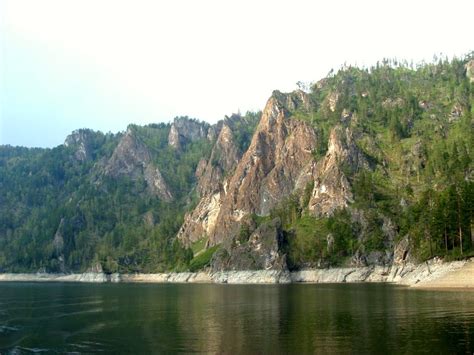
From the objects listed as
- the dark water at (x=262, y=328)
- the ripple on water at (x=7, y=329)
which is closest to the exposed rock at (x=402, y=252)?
the dark water at (x=262, y=328)

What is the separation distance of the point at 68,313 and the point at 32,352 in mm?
38654

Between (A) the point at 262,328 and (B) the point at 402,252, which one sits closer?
(A) the point at 262,328

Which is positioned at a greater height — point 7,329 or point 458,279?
point 458,279

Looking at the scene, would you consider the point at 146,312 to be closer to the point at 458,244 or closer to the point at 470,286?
the point at 470,286

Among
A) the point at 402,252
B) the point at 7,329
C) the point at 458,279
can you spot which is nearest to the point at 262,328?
the point at 7,329

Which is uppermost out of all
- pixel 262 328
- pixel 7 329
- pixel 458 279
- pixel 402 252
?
pixel 402 252

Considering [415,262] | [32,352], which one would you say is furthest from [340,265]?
[32,352]

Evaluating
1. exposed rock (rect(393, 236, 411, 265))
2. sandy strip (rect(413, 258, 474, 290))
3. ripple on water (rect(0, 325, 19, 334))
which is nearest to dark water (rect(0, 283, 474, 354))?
ripple on water (rect(0, 325, 19, 334))

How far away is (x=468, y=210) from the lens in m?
127

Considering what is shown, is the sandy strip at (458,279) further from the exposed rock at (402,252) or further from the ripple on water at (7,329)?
the ripple on water at (7,329)

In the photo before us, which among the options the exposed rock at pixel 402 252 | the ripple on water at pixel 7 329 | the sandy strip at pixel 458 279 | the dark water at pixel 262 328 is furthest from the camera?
the exposed rock at pixel 402 252

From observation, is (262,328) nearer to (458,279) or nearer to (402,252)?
(458,279)

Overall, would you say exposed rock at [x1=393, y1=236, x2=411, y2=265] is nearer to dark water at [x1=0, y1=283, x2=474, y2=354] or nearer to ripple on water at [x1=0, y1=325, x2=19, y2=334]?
dark water at [x1=0, y1=283, x2=474, y2=354]

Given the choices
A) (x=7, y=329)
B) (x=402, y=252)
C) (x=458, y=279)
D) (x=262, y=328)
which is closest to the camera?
(x=262, y=328)
